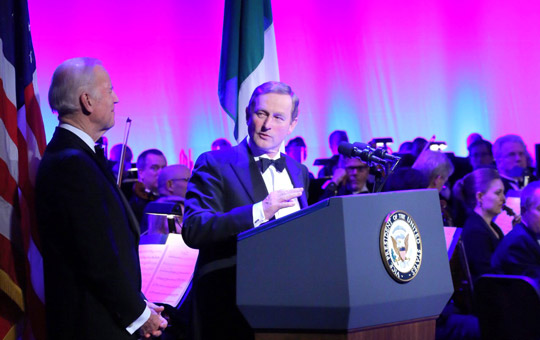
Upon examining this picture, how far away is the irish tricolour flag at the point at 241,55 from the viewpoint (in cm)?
425

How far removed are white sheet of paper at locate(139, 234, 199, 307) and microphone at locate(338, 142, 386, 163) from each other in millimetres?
1294

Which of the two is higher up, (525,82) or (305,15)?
(305,15)

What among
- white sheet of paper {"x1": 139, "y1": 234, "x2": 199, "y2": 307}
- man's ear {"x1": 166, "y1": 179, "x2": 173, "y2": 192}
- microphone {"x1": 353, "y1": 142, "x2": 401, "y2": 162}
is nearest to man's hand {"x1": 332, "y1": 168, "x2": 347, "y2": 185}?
man's ear {"x1": 166, "y1": 179, "x2": 173, "y2": 192}

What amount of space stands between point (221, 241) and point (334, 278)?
2.01ft

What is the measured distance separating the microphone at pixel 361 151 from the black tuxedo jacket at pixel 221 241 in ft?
1.22

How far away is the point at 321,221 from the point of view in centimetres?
203

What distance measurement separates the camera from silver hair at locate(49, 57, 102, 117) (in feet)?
7.58

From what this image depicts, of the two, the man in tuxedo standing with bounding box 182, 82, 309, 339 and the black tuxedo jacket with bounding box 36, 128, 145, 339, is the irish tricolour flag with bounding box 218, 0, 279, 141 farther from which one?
the black tuxedo jacket with bounding box 36, 128, 145, 339

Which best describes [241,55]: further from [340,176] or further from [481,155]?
[481,155]

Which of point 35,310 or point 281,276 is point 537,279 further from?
point 35,310

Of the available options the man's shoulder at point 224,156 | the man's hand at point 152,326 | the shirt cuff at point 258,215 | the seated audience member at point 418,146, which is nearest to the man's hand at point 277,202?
the shirt cuff at point 258,215

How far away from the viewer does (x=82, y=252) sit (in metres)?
2.16

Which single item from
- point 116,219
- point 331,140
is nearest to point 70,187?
point 116,219

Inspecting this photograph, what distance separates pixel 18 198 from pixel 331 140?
5.14 metres
